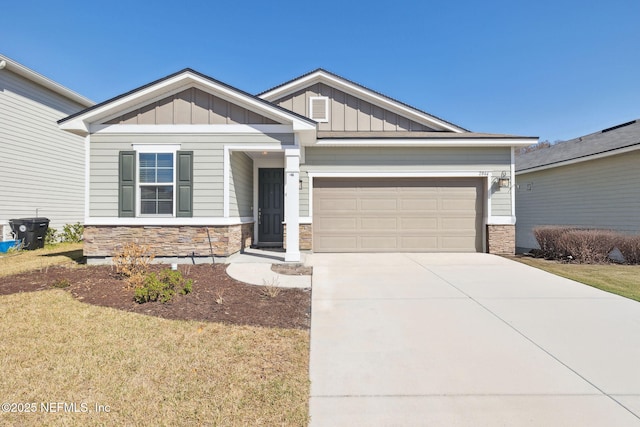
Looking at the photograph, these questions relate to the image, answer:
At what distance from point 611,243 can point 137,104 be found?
505 inches

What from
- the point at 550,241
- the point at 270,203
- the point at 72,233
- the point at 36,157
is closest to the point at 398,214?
the point at 270,203

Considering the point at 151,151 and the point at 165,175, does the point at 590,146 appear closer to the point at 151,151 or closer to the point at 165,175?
the point at 165,175

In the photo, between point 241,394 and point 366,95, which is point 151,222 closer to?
point 241,394

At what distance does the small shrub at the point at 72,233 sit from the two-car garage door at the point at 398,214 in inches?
397

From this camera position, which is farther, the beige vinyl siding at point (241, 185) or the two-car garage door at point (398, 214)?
the two-car garage door at point (398, 214)

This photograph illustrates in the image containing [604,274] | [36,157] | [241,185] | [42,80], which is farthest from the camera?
[36,157]

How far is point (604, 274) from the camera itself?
6.70 meters

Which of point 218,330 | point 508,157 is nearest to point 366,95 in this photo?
point 508,157

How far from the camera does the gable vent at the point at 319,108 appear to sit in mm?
10922

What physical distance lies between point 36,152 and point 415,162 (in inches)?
540

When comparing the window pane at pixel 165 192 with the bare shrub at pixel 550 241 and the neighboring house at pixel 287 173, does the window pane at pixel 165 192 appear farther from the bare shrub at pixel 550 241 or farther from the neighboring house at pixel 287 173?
the bare shrub at pixel 550 241

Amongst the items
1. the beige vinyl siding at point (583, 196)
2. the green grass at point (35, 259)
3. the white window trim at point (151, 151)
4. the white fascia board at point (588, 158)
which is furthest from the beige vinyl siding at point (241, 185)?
the beige vinyl siding at point (583, 196)

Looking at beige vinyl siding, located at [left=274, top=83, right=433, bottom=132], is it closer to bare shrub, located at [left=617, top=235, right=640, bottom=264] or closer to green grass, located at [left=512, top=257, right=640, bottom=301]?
green grass, located at [left=512, top=257, right=640, bottom=301]

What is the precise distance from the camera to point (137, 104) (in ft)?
23.7
